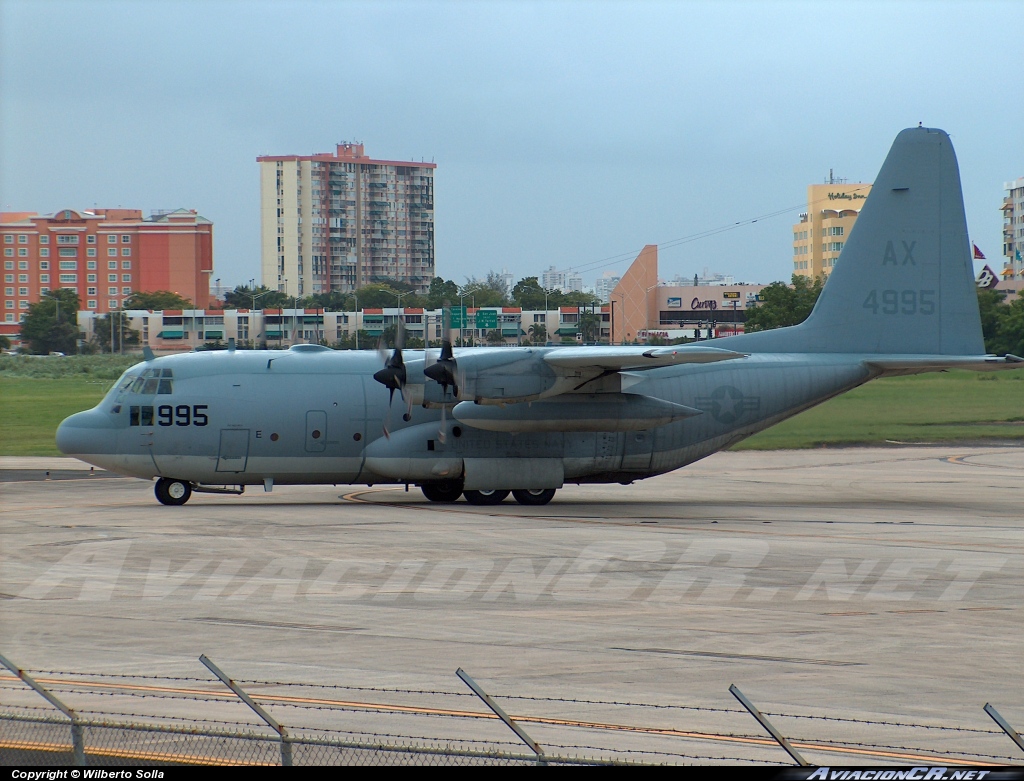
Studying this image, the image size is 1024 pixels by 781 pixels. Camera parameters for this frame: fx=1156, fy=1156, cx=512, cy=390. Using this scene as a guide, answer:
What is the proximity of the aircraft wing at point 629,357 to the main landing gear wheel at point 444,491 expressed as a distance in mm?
4564

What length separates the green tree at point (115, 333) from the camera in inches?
2817

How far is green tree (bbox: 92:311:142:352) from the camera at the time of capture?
235 feet

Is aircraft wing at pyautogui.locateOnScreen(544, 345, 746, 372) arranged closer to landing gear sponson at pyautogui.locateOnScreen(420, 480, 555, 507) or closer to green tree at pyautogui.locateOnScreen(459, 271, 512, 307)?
landing gear sponson at pyautogui.locateOnScreen(420, 480, 555, 507)

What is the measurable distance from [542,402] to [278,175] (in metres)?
99.2

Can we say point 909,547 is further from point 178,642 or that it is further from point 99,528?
point 99,528

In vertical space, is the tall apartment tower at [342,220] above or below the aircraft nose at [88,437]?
above

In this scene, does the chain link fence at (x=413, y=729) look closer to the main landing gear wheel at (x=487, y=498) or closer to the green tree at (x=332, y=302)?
the main landing gear wheel at (x=487, y=498)

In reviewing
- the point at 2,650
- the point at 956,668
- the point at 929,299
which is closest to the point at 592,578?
the point at 956,668

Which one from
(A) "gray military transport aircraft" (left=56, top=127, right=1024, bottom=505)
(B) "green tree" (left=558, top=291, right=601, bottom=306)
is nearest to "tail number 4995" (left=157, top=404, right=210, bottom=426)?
(A) "gray military transport aircraft" (left=56, top=127, right=1024, bottom=505)

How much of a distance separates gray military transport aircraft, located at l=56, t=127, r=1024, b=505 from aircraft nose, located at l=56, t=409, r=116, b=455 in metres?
0.03

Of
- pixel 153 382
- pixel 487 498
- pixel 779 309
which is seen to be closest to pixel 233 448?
pixel 153 382

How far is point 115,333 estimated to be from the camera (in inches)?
2881

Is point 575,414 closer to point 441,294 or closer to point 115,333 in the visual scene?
point 441,294

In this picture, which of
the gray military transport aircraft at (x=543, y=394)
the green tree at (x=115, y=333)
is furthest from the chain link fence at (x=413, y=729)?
the green tree at (x=115, y=333)
